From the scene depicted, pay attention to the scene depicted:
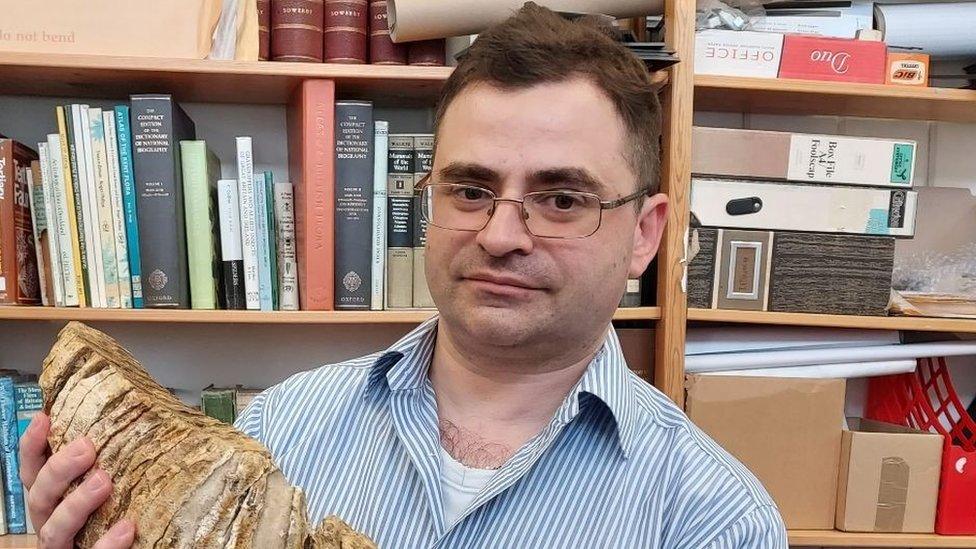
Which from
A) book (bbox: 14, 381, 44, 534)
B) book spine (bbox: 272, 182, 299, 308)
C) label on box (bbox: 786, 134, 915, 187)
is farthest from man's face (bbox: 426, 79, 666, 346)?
book (bbox: 14, 381, 44, 534)

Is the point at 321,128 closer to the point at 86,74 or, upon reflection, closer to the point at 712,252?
the point at 86,74

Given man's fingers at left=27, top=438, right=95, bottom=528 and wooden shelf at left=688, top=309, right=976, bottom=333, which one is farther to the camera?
wooden shelf at left=688, top=309, right=976, bottom=333

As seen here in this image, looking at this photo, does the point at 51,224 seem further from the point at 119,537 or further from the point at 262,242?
the point at 119,537

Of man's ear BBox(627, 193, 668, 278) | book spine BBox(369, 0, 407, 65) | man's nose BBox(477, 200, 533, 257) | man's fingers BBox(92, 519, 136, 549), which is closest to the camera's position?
man's fingers BBox(92, 519, 136, 549)

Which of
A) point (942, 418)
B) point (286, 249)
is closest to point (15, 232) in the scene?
point (286, 249)

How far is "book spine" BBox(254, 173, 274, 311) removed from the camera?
141 centimetres

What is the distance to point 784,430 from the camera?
1442 mm

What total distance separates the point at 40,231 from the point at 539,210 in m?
1.07

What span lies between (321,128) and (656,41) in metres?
0.70

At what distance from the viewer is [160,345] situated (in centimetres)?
162

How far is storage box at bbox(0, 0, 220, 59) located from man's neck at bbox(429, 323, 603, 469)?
83 centimetres

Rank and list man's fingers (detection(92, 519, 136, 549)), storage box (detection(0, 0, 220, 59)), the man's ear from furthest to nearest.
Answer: storage box (detection(0, 0, 220, 59)) → the man's ear → man's fingers (detection(92, 519, 136, 549))

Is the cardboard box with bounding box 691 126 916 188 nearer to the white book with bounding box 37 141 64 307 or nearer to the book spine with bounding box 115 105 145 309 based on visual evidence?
the book spine with bounding box 115 105 145 309

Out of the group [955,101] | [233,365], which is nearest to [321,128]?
[233,365]
